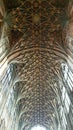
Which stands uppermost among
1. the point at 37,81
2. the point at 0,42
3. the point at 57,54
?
the point at 37,81

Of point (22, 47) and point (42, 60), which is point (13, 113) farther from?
point (22, 47)

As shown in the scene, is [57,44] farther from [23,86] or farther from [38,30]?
[23,86]

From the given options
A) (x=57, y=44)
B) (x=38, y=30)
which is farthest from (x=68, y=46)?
(x=38, y=30)

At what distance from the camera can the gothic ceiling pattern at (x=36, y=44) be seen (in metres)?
12.0

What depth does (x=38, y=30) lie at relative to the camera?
13.2 m

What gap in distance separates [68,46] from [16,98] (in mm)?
7875

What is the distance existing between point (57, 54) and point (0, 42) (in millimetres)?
3779

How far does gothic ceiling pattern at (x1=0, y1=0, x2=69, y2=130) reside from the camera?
12.0m

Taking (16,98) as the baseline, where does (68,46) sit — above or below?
below

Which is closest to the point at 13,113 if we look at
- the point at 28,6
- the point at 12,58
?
the point at 12,58

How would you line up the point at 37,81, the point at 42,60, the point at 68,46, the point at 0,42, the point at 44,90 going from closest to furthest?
the point at 0,42, the point at 68,46, the point at 42,60, the point at 37,81, the point at 44,90

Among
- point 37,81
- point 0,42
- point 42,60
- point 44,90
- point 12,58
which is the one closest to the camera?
point 0,42

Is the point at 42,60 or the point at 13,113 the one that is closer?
the point at 42,60

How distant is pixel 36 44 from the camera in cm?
1407
